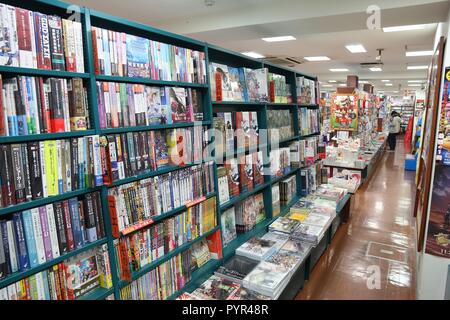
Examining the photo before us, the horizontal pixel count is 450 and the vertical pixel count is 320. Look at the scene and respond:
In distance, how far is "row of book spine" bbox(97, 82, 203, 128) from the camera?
1.56 m

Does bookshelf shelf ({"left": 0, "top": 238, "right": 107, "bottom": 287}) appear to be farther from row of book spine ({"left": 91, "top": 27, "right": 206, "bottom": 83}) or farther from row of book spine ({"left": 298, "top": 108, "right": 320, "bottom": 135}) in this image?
row of book spine ({"left": 298, "top": 108, "right": 320, "bottom": 135})

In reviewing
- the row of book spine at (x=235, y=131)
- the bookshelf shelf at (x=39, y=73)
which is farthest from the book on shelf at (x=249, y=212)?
the bookshelf shelf at (x=39, y=73)

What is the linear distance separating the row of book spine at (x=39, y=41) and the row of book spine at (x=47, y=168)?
35 centimetres

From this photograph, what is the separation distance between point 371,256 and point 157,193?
311 cm

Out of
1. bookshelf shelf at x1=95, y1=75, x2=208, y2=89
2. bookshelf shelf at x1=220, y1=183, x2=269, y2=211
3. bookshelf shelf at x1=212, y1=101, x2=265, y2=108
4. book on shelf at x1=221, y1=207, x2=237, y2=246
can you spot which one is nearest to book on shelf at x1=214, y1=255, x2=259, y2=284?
book on shelf at x1=221, y1=207, x2=237, y2=246

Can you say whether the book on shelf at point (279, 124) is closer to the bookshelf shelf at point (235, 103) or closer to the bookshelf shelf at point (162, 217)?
the bookshelf shelf at point (235, 103)

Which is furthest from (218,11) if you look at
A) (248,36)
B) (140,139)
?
(140,139)

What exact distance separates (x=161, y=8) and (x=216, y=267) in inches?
128

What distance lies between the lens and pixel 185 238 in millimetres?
2100

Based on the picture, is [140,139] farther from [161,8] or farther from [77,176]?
[161,8]

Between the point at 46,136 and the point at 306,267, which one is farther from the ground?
the point at 46,136

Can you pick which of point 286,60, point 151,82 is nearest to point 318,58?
point 286,60

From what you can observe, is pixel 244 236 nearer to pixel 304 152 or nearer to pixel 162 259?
pixel 162 259

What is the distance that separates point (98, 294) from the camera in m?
1.55
